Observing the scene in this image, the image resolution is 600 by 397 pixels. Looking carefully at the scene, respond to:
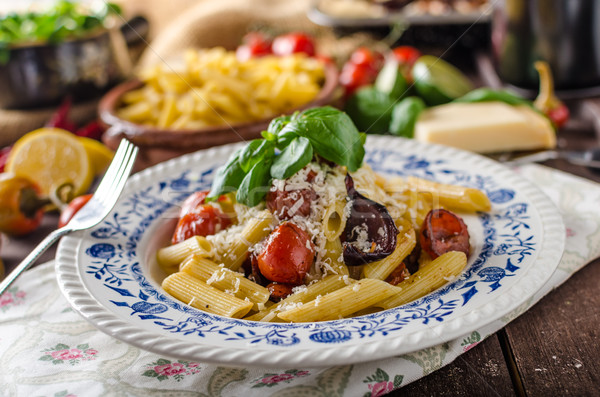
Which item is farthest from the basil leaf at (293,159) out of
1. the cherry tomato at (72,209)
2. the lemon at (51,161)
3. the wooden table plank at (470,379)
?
the lemon at (51,161)

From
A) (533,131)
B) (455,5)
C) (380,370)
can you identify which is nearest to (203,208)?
(380,370)

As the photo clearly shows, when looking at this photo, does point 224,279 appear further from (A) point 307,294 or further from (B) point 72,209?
(B) point 72,209

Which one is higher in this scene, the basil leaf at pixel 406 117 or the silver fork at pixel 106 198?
the silver fork at pixel 106 198

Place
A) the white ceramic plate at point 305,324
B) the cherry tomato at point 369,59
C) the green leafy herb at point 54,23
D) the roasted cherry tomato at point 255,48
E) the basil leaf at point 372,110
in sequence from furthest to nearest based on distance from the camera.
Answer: the roasted cherry tomato at point 255,48 → the cherry tomato at point 369,59 → the green leafy herb at point 54,23 → the basil leaf at point 372,110 → the white ceramic plate at point 305,324

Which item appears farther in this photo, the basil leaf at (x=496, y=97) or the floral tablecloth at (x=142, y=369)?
the basil leaf at (x=496, y=97)

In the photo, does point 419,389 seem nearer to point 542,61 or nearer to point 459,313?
point 459,313

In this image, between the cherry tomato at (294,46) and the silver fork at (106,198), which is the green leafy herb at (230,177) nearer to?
the silver fork at (106,198)

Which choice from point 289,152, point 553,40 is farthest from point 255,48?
point 289,152
